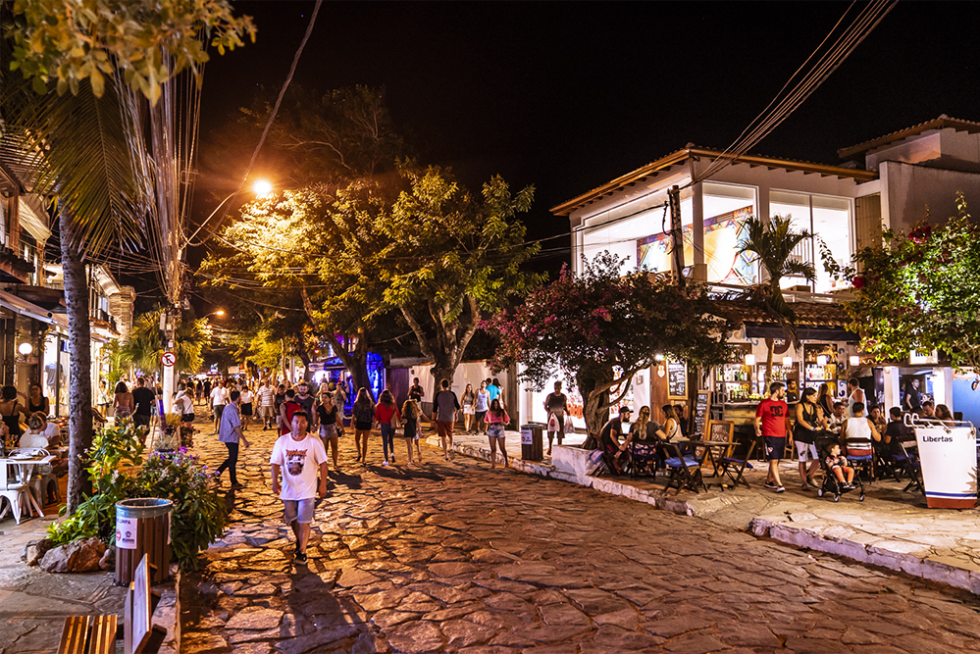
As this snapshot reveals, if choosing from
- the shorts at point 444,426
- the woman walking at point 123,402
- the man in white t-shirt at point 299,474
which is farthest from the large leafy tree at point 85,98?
the woman walking at point 123,402

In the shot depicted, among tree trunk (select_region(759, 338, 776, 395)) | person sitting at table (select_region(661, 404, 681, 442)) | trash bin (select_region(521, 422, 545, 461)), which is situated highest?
tree trunk (select_region(759, 338, 776, 395))

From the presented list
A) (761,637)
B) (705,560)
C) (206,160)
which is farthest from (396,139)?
(761,637)

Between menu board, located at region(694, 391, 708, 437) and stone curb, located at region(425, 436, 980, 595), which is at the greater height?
menu board, located at region(694, 391, 708, 437)

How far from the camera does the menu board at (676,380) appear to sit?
1669 cm

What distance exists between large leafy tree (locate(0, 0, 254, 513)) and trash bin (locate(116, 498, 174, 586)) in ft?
5.31

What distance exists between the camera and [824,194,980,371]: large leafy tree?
8344 millimetres

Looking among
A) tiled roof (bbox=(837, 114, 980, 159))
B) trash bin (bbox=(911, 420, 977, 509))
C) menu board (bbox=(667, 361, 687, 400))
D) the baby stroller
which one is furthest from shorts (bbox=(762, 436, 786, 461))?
tiled roof (bbox=(837, 114, 980, 159))

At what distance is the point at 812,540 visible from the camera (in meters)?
7.84

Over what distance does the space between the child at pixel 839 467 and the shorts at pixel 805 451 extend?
33 cm

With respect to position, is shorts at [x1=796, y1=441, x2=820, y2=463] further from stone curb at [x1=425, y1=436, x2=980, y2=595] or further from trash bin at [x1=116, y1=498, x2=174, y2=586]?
trash bin at [x1=116, y1=498, x2=174, y2=586]

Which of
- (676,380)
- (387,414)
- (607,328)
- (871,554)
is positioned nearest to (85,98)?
(387,414)

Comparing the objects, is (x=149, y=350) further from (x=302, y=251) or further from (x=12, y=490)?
(x=12, y=490)

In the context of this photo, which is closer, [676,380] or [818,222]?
[676,380]

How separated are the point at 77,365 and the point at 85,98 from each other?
2951 millimetres
